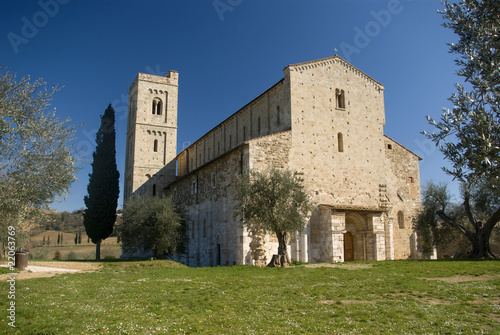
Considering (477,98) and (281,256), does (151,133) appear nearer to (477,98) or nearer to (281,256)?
(281,256)

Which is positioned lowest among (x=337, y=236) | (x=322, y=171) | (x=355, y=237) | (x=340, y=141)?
(x=355, y=237)

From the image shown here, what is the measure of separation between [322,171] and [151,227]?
41.8 ft

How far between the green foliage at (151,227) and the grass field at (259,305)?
12.2 metres

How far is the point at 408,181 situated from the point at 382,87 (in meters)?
7.48

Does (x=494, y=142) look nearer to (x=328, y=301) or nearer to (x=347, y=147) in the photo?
(x=328, y=301)

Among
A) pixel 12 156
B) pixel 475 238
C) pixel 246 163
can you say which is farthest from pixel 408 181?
pixel 12 156

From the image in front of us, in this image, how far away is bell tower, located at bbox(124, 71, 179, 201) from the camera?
41.0 metres

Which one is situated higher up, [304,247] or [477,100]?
[477,100]

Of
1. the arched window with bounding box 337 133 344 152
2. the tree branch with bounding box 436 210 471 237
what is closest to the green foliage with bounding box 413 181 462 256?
the tree branch with bounding box 436 210 471 237

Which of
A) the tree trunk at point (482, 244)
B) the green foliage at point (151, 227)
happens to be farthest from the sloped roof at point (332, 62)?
the green foliage at point (151, 227)

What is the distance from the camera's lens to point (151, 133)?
42.0m

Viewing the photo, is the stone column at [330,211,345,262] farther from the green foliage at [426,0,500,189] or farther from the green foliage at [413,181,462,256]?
the green foliage at [426,0,500,189]

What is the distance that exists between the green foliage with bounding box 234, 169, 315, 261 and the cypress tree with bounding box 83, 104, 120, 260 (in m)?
19.2

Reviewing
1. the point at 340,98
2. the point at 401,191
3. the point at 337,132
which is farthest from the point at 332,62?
the point at 401,191
